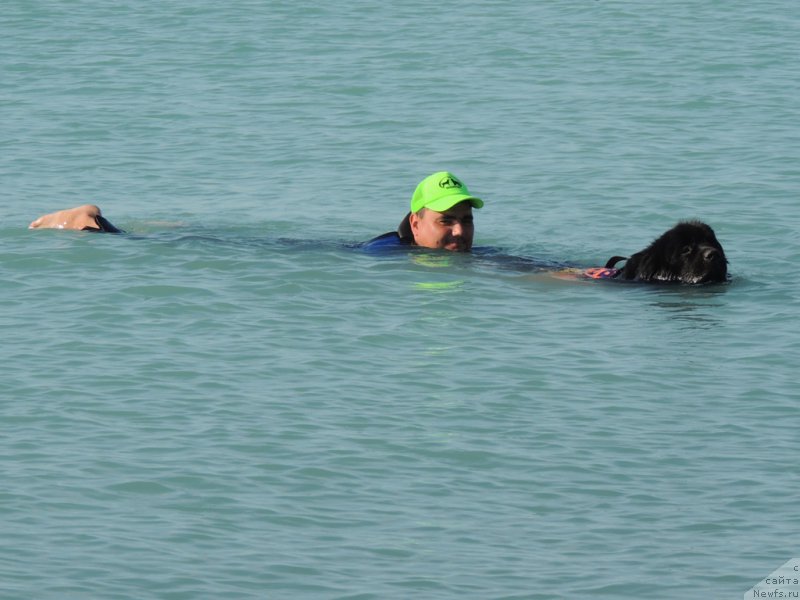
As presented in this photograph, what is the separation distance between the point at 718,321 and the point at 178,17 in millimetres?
16987

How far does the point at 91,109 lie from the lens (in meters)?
18.6

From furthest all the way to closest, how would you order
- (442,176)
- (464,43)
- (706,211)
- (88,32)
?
(88,32)
(464,43)
(706,211)
(442,176)

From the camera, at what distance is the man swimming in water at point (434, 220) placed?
36.9ft

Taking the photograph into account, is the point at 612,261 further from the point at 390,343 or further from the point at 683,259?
the point at 390,343

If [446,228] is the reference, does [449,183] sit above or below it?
above

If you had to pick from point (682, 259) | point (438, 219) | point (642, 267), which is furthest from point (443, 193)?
point (682, 259)

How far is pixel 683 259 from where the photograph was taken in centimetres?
1062

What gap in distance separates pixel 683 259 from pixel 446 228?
5.99 feet

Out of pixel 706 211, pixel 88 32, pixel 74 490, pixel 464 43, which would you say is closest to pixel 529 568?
pixel 74 490

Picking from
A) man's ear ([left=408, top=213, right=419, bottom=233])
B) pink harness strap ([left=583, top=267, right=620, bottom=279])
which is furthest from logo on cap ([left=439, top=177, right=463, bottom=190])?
pink harness strap ([left=583, top=267, right=620, bottom=279])

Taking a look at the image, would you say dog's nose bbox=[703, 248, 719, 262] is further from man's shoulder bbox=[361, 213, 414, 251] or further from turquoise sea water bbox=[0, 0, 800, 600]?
man's shoulder bbox=[361, 213, 414, 251]

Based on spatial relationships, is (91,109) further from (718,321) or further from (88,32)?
(718,321)

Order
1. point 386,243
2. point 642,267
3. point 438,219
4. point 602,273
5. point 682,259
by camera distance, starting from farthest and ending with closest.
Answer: point 386,243
point 438,219
point 602,273
point 642,267
point 682,259

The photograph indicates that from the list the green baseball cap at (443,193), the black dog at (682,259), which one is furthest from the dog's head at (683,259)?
the green baseball cap at (443,193)
